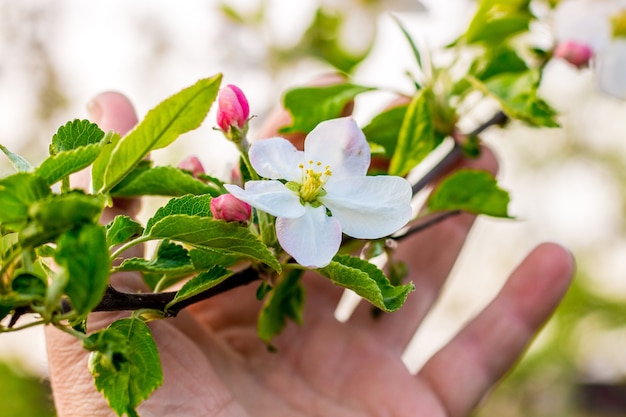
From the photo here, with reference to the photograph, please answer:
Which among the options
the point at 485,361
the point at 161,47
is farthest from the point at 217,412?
the point at 161,47

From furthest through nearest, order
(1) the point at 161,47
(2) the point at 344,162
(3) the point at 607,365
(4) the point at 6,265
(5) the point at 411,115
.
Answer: (3) the point at 607,365
(1) the point at 161,47
(5) the point at 411,115
(2) the point at 344,162
(4) the point at 6,265

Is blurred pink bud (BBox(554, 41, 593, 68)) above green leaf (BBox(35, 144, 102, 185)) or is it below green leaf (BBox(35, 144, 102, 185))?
below

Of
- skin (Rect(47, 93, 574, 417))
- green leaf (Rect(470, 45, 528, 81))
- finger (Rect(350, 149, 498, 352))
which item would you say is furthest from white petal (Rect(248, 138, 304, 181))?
finger (Rect(350, 149, 498, 352))

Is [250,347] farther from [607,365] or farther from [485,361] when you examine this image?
[607,365]

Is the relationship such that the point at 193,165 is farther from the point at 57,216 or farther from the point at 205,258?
the point at 57,216

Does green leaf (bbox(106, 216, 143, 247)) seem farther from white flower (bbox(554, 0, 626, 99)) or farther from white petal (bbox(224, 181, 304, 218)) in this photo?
→ white flower (bbox(554, 0, 626, 99))

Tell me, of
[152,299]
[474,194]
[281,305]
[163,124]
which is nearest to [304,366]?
[281,305]

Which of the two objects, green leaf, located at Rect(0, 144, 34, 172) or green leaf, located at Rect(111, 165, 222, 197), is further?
green leaf, located at Rect(111, 165, 222, 197)
